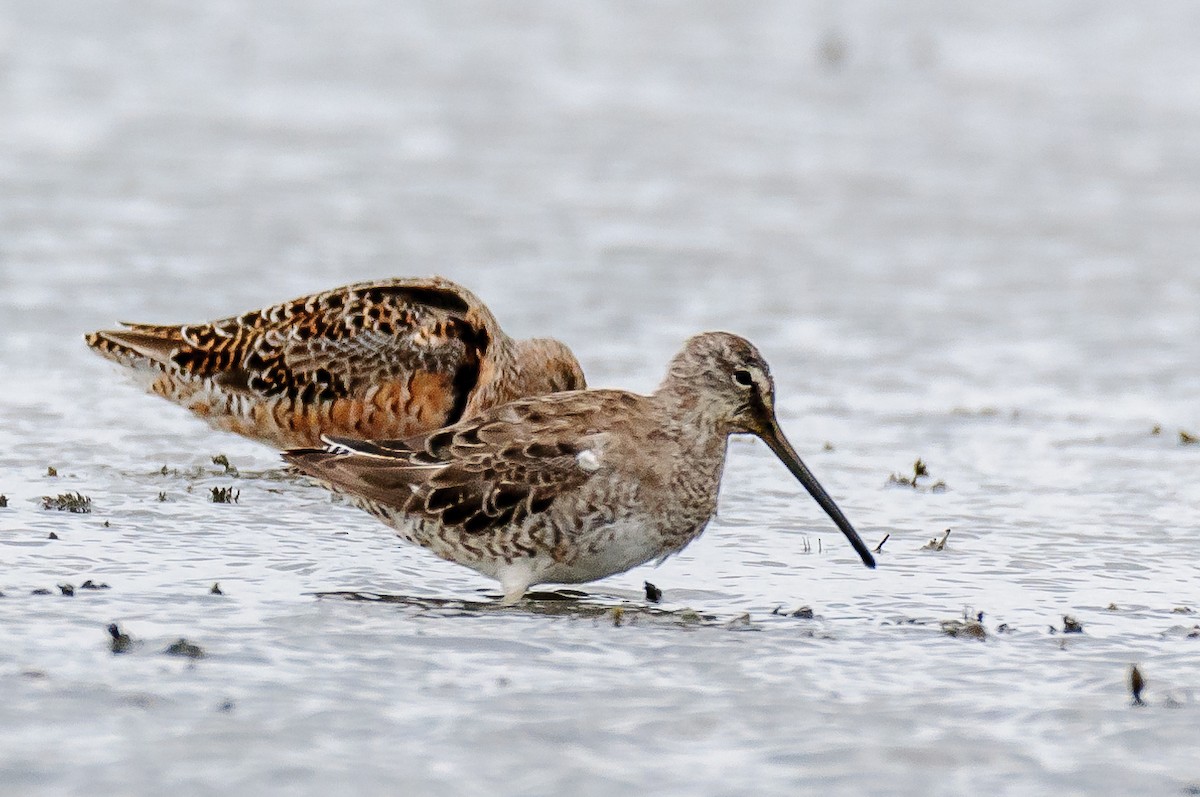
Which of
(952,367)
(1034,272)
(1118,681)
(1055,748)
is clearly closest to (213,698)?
(1055,748)

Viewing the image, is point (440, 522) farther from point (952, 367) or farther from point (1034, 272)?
point (1034, 272)

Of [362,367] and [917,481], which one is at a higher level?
[362,367]

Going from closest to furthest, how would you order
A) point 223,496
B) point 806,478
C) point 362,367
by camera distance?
point 806,478 < point 223,496 < point 362,367

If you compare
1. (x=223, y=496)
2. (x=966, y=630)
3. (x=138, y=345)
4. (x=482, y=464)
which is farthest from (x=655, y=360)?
(x=966, y=630)

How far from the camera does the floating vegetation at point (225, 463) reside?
741 centimetres

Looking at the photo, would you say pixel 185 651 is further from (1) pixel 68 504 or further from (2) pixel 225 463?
(2) pixel 225 463

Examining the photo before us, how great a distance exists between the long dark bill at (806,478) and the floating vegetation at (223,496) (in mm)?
1956

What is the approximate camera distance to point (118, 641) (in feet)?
15.8

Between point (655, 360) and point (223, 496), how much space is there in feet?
9.89

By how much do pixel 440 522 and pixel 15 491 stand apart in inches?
68.0

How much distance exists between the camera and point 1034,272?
38.6 ft

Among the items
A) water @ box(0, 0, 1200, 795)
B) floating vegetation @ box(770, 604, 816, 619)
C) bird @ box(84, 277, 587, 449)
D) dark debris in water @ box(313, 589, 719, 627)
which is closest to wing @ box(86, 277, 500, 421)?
bird @ box(84, 277, 587, 449)

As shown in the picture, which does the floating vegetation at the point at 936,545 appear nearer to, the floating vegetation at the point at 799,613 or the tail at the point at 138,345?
the floating vegetation at the point at 799,613

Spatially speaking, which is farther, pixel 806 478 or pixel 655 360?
pixel 655 360
